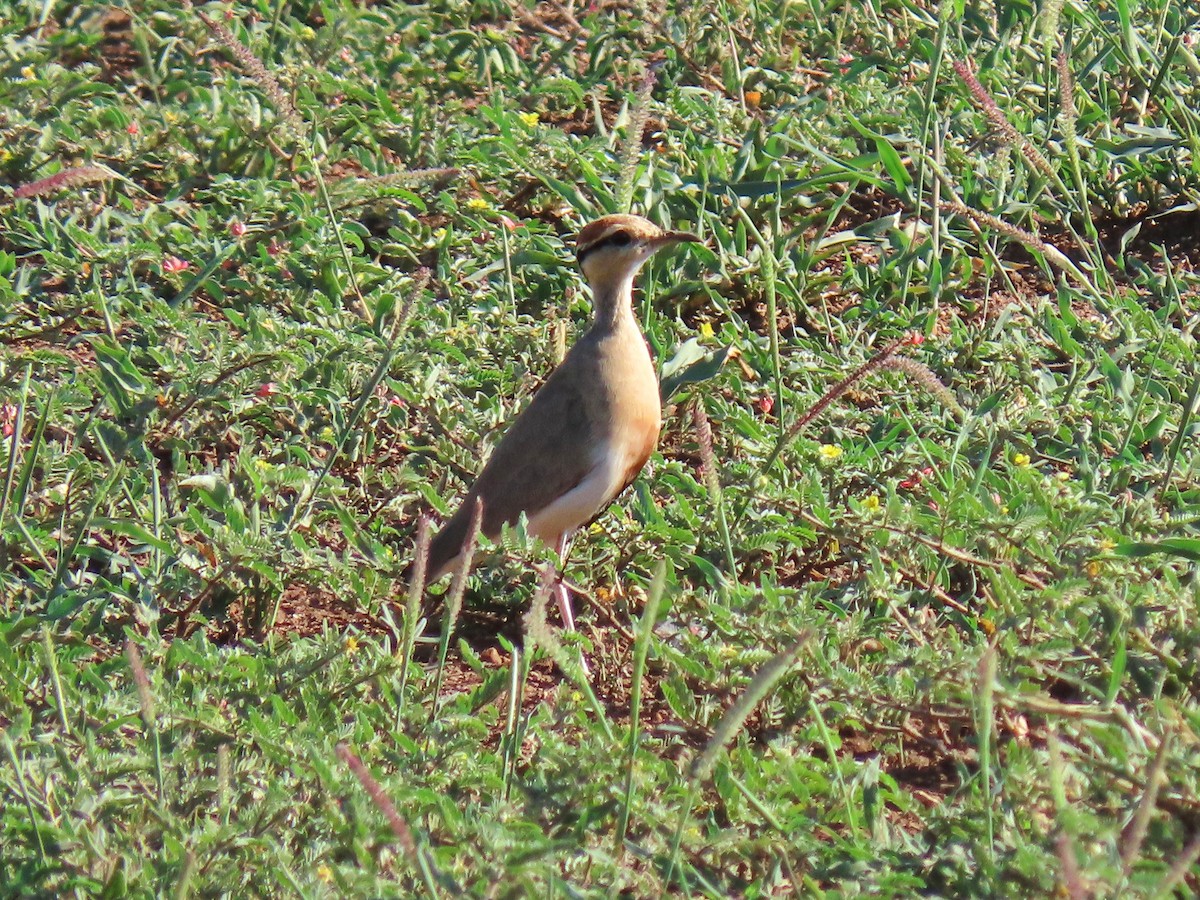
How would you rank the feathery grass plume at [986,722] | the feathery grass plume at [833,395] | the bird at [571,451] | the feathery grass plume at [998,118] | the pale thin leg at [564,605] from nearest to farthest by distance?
the feathery grass plume at [986,722] → the feathery grass plume at [833,395] → the feathery grass plume at [998,118] → the pale thin leg at [564,605] → the bird at [571,451]

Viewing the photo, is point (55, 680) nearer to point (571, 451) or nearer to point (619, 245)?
point (571, 451)

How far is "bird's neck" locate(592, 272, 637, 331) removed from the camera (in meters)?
5.28

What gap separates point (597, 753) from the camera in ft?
11.4

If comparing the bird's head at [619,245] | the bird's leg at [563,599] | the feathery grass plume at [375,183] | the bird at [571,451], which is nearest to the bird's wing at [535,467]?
the bird at [571,451]

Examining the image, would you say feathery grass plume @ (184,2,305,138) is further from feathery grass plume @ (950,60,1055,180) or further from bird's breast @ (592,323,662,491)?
feathery grass plume @ (950,60,1055,180)

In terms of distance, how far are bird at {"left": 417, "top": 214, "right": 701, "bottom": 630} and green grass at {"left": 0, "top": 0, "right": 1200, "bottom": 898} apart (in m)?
0.14

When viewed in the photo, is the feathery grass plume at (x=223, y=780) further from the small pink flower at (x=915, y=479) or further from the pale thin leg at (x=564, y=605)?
the small pink flower at (x=915, y=479)

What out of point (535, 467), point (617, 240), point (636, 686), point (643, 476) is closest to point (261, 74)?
point (617, 240)

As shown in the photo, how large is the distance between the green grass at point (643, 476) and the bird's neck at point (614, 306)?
0.34 m

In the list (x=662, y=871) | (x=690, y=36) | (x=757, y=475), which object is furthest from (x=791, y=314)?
(x=662, y=871)

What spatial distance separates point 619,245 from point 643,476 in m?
0.77

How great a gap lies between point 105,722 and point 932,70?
3266 mm

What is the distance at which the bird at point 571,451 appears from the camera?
195 inches

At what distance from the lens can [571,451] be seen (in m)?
5.00
